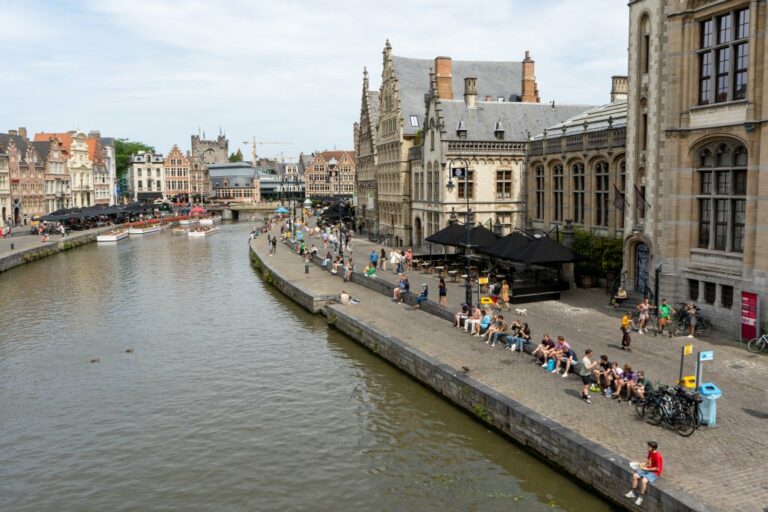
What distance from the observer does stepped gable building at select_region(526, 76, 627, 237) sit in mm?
35188

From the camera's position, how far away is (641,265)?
2869 centimetres

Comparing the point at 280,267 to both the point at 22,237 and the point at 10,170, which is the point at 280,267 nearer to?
the point at 22,237

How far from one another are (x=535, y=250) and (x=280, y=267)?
2146 cm

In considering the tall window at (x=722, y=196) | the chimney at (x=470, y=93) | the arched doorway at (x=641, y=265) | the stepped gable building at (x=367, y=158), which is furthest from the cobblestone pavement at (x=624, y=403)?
the stepped gable building at (x=367, y=158)

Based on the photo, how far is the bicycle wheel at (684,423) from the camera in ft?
49.9

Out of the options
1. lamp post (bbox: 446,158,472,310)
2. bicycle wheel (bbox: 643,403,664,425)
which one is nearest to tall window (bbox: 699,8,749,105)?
lamp post (bbox: 446,158,472,310)

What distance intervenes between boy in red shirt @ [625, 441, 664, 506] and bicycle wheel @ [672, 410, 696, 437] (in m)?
2.51

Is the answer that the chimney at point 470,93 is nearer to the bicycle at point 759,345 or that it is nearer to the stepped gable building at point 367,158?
the stepped gable building at point 367,158

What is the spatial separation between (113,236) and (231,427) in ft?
210

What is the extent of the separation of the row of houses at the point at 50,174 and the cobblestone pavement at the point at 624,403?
238ft

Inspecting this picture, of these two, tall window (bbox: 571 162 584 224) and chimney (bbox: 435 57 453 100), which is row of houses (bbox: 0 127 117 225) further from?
tall window (bbox: 571 162 584 224)

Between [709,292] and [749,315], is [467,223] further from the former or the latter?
[749,315]

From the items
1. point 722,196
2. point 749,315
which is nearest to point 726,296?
point 749,315

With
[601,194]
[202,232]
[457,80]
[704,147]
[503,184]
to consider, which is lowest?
[202,232]
